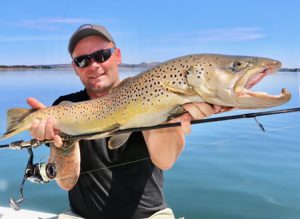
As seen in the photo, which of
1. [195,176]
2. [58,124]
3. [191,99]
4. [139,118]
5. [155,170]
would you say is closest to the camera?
[191,99]

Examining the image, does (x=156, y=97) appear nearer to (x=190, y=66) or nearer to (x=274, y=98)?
(x=190, y=66)

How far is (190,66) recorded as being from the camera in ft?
8.93

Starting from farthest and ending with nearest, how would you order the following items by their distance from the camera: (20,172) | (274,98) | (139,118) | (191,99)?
(20,172)
(139,118)
(191,99)
(274,98)

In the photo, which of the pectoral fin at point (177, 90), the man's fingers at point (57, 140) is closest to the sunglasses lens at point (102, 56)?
the man's fingers at point (57, 140)

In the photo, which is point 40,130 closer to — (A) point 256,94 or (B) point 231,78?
(B) point 231,78

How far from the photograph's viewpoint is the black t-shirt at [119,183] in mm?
3525

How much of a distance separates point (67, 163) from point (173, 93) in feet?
4.57

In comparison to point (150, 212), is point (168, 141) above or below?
above

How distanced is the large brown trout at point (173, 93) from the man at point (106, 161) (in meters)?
0.38

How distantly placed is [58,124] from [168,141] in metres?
0.89

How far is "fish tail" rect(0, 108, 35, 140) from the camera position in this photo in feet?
11.2

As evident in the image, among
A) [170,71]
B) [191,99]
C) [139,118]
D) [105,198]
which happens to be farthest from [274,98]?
[105,198]

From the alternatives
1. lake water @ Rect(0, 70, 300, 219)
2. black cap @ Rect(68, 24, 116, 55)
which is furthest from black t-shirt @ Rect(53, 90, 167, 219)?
lake water @ Rect(0, 70, 300, 219)

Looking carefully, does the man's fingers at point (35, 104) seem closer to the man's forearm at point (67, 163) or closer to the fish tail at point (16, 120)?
the fish tail at point (16, 120)
